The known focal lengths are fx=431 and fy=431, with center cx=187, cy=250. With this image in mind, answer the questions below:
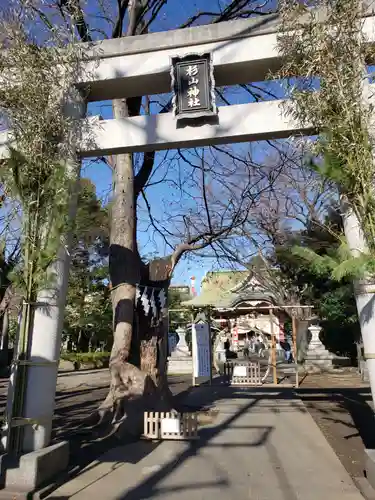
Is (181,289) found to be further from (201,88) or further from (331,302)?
(201,88)

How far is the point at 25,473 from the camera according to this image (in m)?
4.39

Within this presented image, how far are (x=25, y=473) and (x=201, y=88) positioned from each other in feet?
15.6

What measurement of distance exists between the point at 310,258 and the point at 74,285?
899 inches

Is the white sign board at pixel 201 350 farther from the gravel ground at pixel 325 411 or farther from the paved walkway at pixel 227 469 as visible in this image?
the paved walkway at pixel 227 469

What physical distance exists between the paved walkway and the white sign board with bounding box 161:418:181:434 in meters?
0.22

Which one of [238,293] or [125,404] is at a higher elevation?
[238,293]

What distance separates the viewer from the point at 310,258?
15.7 feet

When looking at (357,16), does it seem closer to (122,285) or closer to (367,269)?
(367,269)

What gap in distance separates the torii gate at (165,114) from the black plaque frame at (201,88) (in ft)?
0.25

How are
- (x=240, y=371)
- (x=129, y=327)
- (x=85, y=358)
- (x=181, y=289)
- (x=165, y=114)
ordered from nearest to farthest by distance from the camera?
(x=165, y=114)
(x=129, y=327)
(x=240, y=371)
(x=85, y=358)
(x=181, y=289)

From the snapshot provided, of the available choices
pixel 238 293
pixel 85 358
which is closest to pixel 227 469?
pixel 238 293

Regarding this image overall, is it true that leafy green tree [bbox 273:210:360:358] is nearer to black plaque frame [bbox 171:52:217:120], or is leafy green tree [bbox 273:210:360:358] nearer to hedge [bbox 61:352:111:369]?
black plaque frame [bbox 171:52:217:120]

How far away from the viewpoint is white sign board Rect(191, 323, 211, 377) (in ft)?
43.8

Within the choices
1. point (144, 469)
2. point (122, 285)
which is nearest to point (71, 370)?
point (122, 285)
